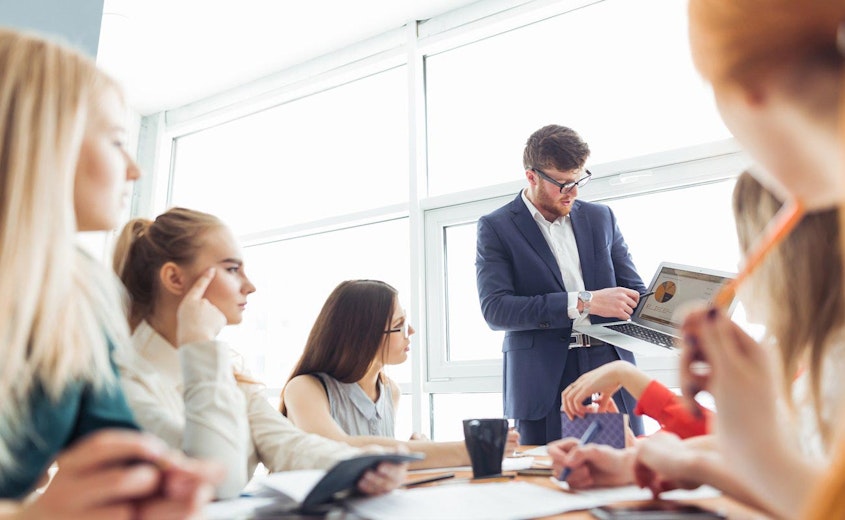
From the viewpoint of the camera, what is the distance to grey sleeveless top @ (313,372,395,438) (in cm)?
184

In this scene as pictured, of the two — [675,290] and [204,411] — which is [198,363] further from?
[675,290]

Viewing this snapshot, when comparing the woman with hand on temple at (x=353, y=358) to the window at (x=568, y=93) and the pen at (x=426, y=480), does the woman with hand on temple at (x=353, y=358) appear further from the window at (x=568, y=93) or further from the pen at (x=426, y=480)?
the window at (x=568, y=93)

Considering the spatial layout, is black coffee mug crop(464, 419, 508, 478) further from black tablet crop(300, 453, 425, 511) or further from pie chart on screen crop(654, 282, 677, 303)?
pie chart on screen crop(654, 282, 677, 303)

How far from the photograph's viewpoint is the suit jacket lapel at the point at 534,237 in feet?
7.68

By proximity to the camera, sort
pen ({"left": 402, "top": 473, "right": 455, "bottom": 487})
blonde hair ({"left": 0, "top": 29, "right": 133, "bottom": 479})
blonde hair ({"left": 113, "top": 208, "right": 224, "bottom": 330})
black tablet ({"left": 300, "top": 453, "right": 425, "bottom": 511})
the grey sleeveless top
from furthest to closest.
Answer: the grey sleeveless top
blonde hair ({"left": 113, "top": 208, "right": 224, "bottom": 330})
pen ({"left": 402, "top": 473, "right": 455, "bottom": 487})
black tablet ({"left": 300, "top": 453, "right": 425, "bottom": 511})
blonde hair ({"left": 0, "top": 29, "right": 133, "bottom": 479})

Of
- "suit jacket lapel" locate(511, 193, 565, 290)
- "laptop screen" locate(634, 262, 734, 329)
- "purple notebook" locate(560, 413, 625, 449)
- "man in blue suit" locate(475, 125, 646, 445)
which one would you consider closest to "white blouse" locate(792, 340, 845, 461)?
"purple notebook" locate(560, 413, 625, 449)

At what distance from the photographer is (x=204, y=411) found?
1016 millimetres

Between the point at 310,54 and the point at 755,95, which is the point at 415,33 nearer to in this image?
the point at 310,54

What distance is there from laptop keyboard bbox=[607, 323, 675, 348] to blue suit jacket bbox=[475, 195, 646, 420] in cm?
13

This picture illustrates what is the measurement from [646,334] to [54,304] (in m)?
1.74

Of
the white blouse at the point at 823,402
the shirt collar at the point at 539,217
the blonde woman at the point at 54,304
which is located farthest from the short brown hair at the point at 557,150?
the blonde woman at the point at 54,304

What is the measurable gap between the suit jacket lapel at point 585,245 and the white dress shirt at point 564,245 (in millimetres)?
28

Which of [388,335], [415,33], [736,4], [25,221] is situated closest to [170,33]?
[415,33]

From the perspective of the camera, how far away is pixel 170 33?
3.83 m
